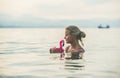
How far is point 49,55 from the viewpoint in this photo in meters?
2.74

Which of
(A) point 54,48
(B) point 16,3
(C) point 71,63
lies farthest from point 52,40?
(B) point 16,3

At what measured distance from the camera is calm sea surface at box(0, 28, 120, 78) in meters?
2.54

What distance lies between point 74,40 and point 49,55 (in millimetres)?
266

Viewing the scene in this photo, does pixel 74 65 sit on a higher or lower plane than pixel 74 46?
lower

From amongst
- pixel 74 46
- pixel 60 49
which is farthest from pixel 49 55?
pixel 74 46

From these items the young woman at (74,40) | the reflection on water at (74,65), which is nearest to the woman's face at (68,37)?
the young woman at (74,40)

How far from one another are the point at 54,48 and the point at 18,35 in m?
0.39

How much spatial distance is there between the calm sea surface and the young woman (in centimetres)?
5

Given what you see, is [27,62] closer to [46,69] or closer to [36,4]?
[46,69]

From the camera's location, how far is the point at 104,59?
2.70 m

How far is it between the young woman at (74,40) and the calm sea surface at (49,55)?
49 mm

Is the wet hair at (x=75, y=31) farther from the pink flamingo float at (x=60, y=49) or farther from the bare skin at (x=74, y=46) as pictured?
the pink flamingo float at (x=60, y=49)

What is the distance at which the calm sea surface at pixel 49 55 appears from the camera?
100 inches

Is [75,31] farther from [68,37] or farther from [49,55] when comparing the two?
[49,55]
